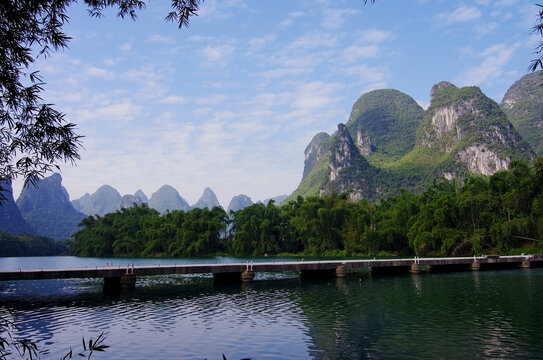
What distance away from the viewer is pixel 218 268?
3152 cm

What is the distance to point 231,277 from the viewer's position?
106 ft

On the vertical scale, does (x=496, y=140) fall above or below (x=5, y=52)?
above

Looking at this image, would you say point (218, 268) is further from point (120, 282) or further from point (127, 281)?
point (120, 282)

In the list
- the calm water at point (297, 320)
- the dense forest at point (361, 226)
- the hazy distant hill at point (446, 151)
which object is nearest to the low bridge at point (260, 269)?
the calm water at point (297, 320)

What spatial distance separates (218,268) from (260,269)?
373cm

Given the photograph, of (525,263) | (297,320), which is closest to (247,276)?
(297,320)

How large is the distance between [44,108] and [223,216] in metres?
94.2

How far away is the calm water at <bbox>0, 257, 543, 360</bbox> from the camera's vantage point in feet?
41.9

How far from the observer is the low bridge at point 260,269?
27.5 metres

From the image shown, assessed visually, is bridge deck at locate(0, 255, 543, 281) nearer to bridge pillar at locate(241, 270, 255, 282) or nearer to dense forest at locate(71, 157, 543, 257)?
bridge pillar at locate(241, 270, 255, 282)

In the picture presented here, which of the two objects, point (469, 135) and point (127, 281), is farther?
point (469, 135)

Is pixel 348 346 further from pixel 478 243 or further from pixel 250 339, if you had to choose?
pixel 478 243

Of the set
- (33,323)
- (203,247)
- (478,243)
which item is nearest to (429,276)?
(478,243)

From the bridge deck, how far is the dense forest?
424 inches
